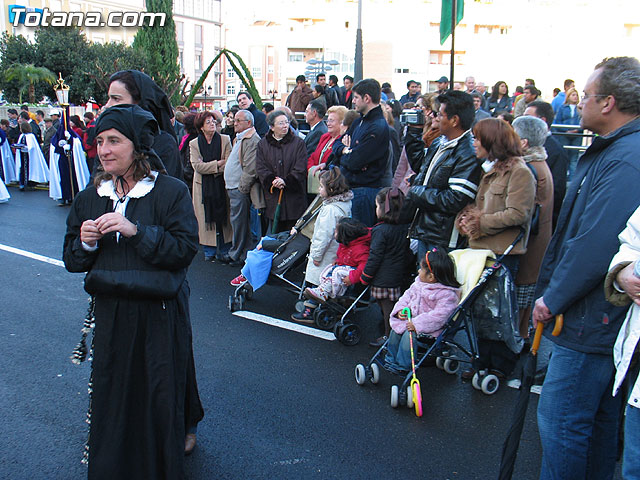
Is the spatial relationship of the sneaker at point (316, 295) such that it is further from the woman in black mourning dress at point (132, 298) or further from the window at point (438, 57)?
the window at point (438, 57)

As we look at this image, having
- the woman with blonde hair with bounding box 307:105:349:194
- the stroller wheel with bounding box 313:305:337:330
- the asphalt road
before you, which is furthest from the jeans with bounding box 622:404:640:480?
the woman with blonde hair with bounding box 307:105:349:194

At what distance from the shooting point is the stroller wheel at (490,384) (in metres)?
4.34

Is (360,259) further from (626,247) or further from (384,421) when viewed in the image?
(626,247)

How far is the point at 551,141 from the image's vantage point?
18.2ft

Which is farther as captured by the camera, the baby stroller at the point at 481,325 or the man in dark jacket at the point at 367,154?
the man in dark jacket at the point at 367,154

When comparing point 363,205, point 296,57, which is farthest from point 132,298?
point 296,57

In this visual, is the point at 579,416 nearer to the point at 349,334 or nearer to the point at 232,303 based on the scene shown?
the point at 349,334

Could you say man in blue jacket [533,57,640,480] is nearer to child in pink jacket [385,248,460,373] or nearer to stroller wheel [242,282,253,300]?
child in pink jacket [385,248,460,373]

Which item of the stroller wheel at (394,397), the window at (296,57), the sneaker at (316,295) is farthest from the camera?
the window at (296,57)

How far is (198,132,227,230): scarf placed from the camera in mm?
8087

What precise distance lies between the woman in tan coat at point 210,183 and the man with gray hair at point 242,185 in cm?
15

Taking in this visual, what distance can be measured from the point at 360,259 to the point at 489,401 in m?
1.74

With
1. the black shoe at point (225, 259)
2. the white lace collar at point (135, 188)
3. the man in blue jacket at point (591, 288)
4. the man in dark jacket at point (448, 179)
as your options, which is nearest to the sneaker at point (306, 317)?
the man in dark jacket at point (448, 179)

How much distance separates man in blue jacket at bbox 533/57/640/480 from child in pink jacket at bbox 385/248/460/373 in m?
1.44
